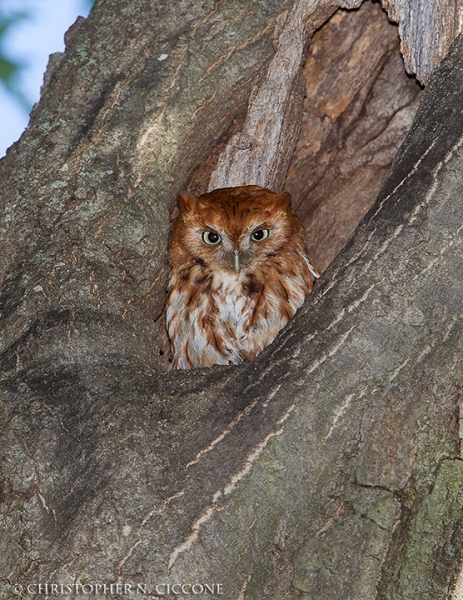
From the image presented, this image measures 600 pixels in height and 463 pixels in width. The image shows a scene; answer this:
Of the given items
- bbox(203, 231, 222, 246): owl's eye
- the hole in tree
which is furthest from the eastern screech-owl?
the hole in tree

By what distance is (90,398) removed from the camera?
2559mm

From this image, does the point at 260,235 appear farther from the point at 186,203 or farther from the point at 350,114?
the point at 350,114

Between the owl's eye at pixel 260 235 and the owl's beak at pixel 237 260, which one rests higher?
the owl's eye at pixel 260 235

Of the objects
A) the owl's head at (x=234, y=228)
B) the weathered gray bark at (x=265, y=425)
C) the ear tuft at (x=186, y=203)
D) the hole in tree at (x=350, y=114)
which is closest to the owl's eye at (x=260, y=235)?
the owl's head at (x=234, y=228)

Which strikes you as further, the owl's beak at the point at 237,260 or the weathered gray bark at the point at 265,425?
the owl's beak at the point at 237,260

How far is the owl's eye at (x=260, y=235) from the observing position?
376cm

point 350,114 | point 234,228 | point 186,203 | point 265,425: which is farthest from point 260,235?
point 265,425

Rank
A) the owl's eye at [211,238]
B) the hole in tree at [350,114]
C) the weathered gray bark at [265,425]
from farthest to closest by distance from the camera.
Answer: the hole in tree at [350,114] → the owl's eye at [211,238] → the weathered gray bark at [265,425]

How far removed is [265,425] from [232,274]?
58.2 inches

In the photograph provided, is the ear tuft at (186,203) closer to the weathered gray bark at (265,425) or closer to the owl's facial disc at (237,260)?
the owl's facial disc at (237,260)

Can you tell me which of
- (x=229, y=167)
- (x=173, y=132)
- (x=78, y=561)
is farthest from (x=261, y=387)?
(x=229, y=167)

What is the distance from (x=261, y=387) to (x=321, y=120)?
2.31m

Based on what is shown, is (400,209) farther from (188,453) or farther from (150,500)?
(150,500)

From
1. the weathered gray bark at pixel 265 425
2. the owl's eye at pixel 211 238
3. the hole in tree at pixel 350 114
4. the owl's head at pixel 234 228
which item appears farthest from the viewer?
the hole in tree at pixel 350 114
